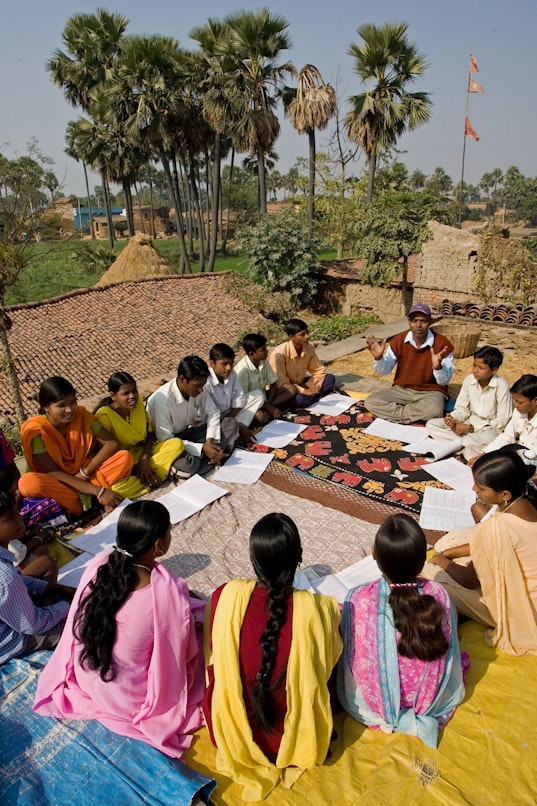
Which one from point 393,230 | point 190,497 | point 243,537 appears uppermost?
point 393,230

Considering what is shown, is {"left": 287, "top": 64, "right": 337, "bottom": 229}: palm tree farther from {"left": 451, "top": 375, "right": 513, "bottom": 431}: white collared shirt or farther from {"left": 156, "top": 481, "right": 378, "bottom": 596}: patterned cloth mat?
{"left": 156, "top": 481, "right": 378, "bottom": 596}: patterned cloth mat

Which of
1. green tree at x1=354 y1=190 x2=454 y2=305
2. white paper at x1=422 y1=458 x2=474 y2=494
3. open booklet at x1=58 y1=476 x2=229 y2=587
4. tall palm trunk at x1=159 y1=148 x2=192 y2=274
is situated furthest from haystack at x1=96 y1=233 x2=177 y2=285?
white paper at x1=422 y1=458 x2=474 y2=494

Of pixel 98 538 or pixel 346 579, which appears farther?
pixel 98 538

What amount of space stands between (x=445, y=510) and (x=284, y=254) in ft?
35.4

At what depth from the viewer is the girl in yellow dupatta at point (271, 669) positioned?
185cm

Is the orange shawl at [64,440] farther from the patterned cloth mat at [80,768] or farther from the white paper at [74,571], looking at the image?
the patterned cloth mat at [80,768]

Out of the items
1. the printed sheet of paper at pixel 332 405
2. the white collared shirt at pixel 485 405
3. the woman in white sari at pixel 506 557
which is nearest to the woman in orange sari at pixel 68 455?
the printed sheet of paper at pixel 332 405

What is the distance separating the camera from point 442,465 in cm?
441

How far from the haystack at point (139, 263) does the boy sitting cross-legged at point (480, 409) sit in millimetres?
15163

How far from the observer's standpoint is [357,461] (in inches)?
181

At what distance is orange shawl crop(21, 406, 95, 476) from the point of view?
374 centimetres

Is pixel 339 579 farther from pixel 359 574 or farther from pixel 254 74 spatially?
pixel 254 74

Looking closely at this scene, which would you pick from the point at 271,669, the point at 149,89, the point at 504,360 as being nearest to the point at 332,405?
the point at 504,360

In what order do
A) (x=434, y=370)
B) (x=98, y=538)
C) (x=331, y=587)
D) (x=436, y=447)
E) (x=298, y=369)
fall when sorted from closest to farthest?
(x=331, y=587) < (x=98, y=538) < (x=436, y=447) < (x=434, y=370) < (x=298, y=369)
